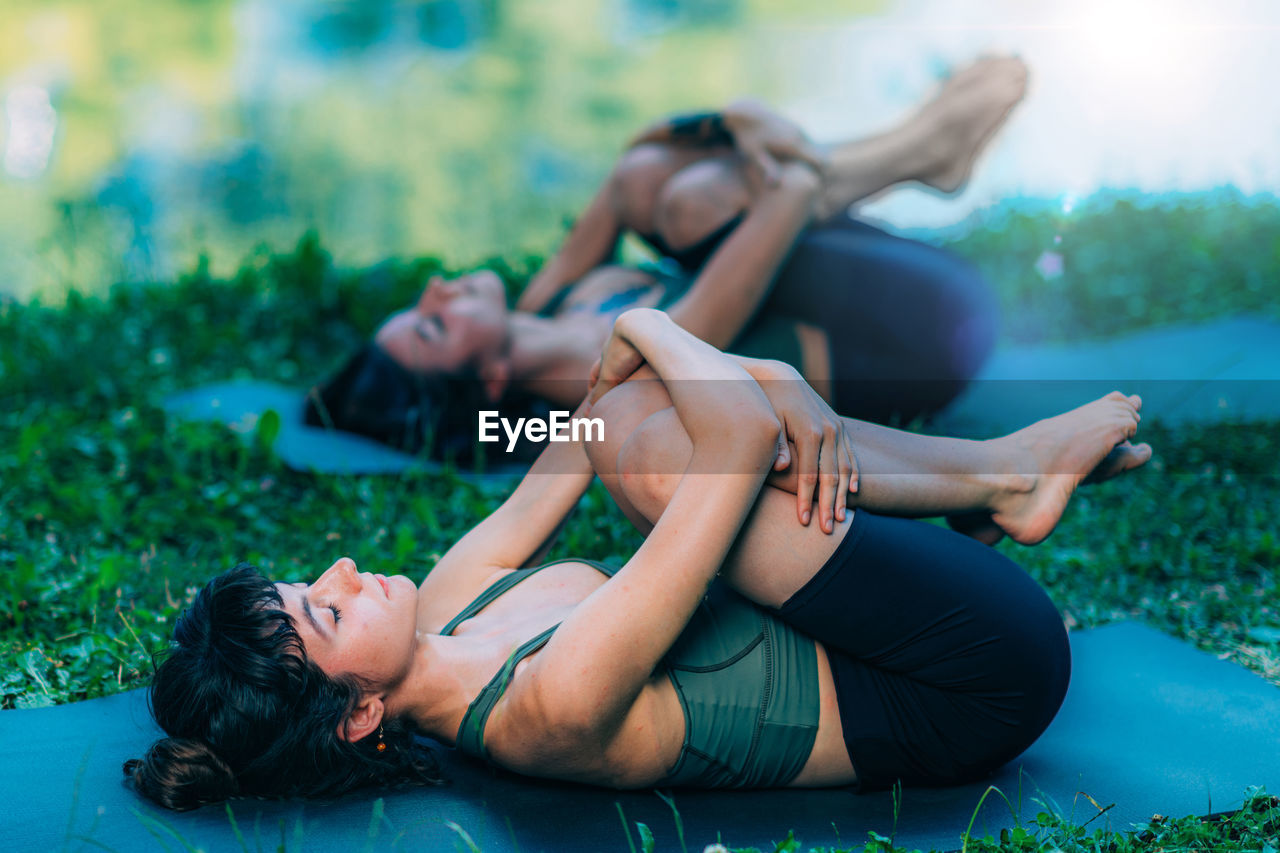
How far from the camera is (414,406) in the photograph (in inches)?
138

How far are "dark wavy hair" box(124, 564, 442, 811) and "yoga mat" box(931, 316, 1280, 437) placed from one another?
1.19 meters

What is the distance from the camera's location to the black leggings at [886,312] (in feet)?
10.8

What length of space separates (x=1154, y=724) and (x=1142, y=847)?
44cm

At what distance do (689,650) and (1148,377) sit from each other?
7.42ft

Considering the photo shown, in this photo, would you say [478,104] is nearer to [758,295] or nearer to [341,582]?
[758,295]

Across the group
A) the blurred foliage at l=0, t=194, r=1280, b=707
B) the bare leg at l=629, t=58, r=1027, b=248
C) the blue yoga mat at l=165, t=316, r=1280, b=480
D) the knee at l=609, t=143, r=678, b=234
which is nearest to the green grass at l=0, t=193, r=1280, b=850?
the blurred foliage at l=0, t=194, r=1280, b=707

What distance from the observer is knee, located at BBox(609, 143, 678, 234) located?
371 cm

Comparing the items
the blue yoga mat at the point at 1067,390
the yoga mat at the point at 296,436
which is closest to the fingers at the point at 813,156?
the blue yoga mat at the point at 1067,390

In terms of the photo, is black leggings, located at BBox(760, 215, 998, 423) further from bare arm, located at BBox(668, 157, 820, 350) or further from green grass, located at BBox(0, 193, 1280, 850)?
green grass, located at BBox(0, 193, 1280, 850)

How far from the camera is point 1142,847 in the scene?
156 cm

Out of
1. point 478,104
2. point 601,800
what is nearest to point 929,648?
point 601,800

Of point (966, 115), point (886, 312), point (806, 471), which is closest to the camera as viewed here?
point (806, 471)

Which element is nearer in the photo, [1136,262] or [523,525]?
[523,525]

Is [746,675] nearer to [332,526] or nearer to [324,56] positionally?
[332,526]
